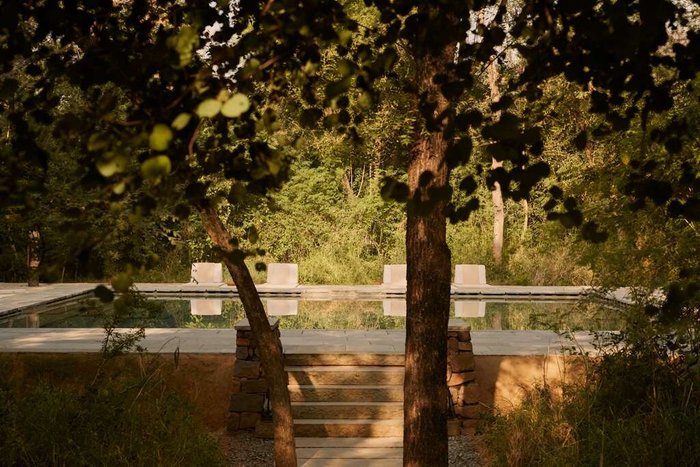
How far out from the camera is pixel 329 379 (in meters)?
8.21

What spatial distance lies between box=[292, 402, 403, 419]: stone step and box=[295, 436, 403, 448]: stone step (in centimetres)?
27

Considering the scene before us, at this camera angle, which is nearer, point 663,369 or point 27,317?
point 663,369

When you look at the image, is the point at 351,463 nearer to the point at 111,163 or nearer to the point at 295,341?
the point at 295,341

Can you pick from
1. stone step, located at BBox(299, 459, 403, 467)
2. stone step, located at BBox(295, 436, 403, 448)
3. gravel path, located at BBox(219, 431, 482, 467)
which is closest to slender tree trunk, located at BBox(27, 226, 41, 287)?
gravel path, located at BBox(219, 431, 482, 467)

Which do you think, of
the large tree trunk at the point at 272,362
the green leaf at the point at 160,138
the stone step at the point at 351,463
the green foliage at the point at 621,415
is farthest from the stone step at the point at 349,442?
the green leaf at the point at 160,138

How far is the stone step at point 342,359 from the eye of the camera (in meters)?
8.32

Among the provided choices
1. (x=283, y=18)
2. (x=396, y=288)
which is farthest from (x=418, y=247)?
(x=396, y=288)

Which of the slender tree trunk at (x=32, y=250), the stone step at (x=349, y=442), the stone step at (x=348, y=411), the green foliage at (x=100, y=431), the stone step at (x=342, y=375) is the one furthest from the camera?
the slender tree trunk at (x=32, y=250)

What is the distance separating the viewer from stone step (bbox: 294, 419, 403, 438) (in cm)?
770

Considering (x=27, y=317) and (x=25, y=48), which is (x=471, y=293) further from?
(x=25, y=48)

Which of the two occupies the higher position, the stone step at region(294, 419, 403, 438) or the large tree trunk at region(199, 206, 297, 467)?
the large tree trunk at region(199, 206, 297, 467)

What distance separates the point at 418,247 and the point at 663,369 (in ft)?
8.48

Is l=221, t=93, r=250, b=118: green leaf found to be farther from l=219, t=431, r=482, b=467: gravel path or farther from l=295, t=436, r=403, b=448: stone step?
l=295, t=436, r=403, b=448: stone step

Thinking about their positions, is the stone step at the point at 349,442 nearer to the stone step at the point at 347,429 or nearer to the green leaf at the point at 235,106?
the stone step at the point at 347,429
